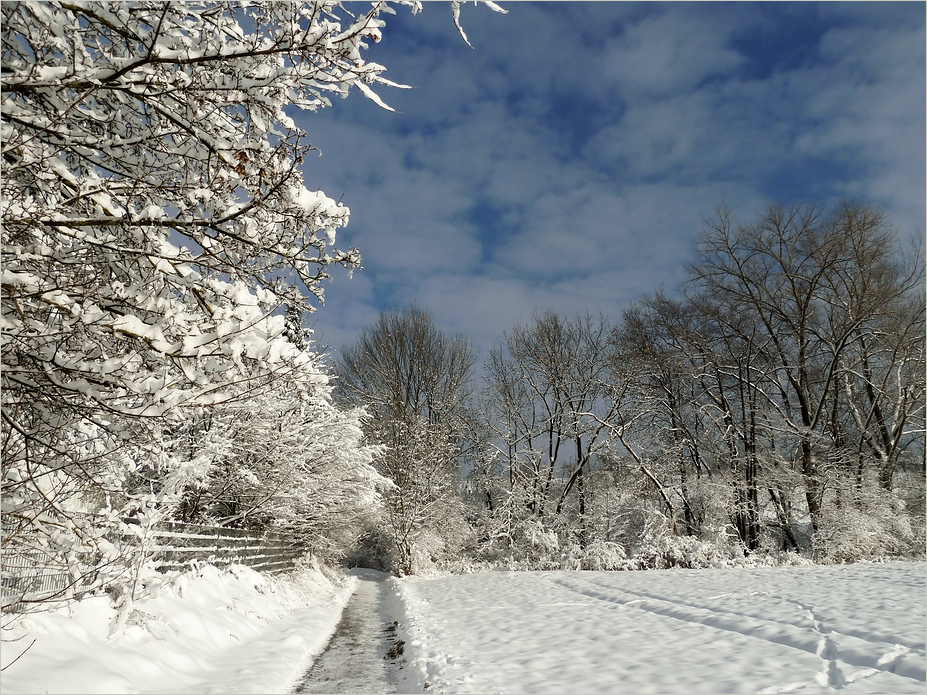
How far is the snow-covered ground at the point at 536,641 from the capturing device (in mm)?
4855

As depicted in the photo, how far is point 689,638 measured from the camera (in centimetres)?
685

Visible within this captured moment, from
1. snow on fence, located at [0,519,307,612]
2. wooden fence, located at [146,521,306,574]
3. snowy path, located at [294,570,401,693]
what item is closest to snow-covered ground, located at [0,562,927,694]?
snowy path, located at [294,570,401,693]

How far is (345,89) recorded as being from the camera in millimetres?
3529

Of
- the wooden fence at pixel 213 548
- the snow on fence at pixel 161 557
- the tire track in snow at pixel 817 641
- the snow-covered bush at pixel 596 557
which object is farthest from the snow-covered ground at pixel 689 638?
the snow-covered bush at pixel 596 557

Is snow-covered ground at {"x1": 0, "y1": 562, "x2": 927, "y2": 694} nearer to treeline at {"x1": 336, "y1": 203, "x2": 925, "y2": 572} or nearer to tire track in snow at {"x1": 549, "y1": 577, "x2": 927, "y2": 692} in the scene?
tire track in snow at {"x1": 549, "y1": 577, "x2": 927, "y2": 692}

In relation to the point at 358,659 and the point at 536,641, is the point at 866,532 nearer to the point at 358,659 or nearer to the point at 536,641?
the point at 536,641

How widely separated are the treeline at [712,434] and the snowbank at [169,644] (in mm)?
14308

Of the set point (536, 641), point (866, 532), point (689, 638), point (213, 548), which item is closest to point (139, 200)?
point (536, 641)

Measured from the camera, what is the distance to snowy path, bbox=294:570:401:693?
6.68 m

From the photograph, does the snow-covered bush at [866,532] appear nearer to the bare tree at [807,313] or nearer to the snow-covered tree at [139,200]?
the bare tree at [807,313]

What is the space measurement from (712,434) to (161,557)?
20.9m

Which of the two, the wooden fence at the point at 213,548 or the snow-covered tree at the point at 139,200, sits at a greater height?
the snow-covered tree at the point at 139,200

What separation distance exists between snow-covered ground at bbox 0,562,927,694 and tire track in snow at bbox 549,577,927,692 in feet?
0.07

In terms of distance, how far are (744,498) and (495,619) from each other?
15489 mm
